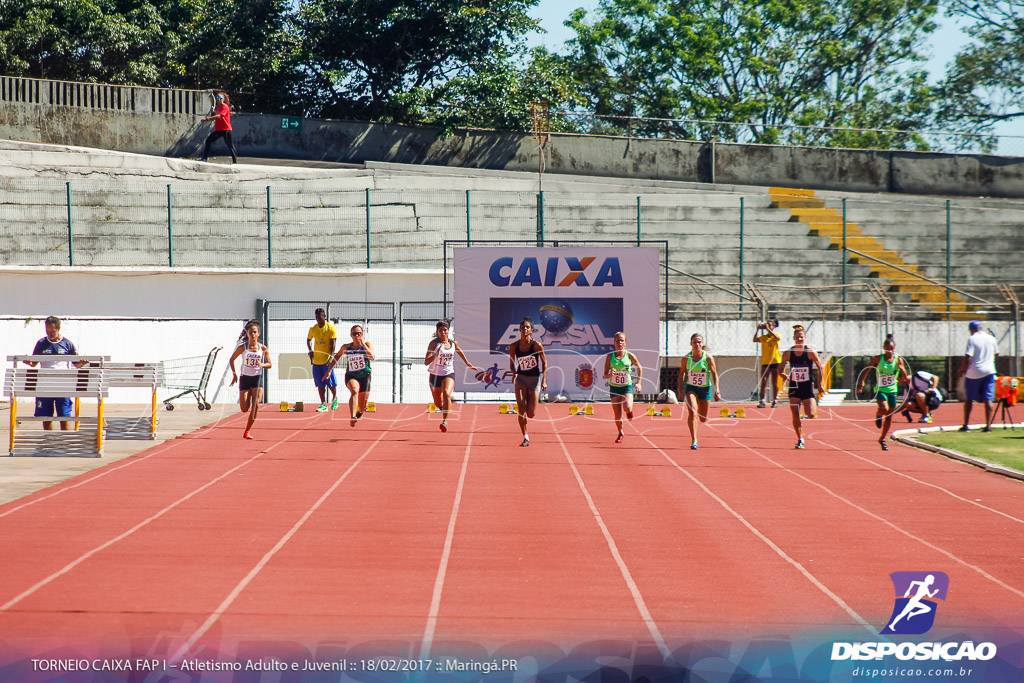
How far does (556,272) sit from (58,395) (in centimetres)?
1019

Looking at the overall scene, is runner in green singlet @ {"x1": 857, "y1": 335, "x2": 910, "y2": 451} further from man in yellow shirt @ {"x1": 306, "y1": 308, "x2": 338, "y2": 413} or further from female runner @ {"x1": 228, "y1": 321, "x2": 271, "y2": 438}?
man in yellow shirt @ {"x1": 306, "y1": 308, "x2": 338, "y2": 413}

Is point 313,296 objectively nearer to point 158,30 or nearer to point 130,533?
point 130,533

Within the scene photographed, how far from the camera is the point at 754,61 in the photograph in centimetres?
4562

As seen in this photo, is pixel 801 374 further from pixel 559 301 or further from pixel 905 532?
pixel 559 301

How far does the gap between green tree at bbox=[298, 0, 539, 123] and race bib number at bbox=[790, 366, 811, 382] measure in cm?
2336

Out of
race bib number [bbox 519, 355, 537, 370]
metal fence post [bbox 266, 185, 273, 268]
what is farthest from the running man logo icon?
metal fence post [bbox 266, 185, 273, 268]

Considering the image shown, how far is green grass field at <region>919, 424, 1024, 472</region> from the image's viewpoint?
1391 centimetres

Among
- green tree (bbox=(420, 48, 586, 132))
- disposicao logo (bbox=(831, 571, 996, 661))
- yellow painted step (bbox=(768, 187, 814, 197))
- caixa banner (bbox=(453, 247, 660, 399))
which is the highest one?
green tree (bbox=(420, 48, 586, 132))

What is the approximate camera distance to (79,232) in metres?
25.4

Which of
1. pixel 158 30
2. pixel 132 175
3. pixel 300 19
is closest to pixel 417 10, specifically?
pixel 300 19

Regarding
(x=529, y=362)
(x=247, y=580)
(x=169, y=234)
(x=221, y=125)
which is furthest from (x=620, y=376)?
(x=221, y=125)

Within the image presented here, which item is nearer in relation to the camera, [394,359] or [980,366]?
[980,366]

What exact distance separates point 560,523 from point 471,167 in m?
25.6

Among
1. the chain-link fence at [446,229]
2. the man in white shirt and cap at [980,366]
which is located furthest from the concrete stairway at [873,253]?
the man in white shirt and cap at [980,366]
